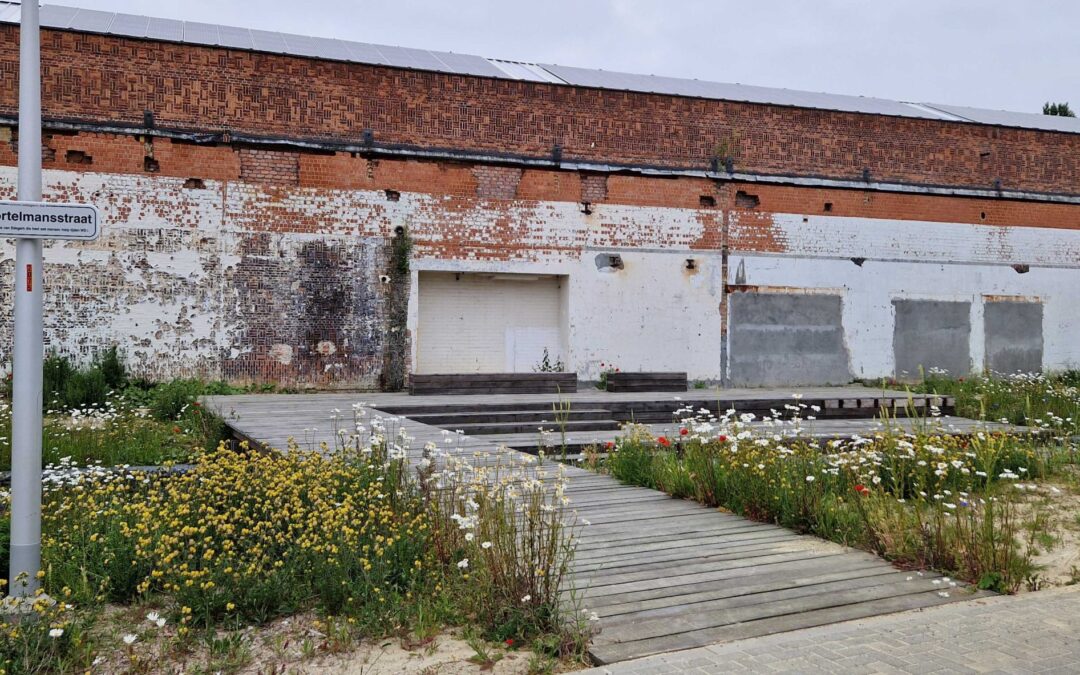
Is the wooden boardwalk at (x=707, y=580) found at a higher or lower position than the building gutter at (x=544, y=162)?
lower

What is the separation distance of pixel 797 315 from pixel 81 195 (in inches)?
504

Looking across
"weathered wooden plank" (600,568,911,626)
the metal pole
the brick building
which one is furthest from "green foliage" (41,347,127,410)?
"weathered wooden plank" (600,568,911,626)

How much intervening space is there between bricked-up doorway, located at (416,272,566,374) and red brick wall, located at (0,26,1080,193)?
102 inches

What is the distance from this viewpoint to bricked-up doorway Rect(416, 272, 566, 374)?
595 inches

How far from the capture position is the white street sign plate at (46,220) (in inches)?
148

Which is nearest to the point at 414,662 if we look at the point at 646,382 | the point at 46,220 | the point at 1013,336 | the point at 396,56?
the point at 46,220

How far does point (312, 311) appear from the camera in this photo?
→ 13883 mm

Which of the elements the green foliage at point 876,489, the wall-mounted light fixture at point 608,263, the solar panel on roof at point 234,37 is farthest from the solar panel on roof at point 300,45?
the green foliage at point 876,489

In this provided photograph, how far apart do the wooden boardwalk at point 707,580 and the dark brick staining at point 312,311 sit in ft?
28.0

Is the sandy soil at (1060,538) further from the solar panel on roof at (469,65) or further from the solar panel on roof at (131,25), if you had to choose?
the solar panel on roof at (131,25)

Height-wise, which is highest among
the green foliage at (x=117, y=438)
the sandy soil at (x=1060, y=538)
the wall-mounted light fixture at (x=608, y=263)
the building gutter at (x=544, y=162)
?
the building gutter at (x=544, y=162)

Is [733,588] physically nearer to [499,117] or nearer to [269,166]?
[269,166]

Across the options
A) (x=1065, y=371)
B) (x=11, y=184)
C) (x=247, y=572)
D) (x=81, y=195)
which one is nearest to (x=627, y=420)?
(x=247, y=572)

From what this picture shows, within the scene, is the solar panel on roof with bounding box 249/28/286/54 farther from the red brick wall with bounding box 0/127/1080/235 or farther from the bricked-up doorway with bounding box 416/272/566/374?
the bricked-up doorway with bounding box 416/272/566/374
